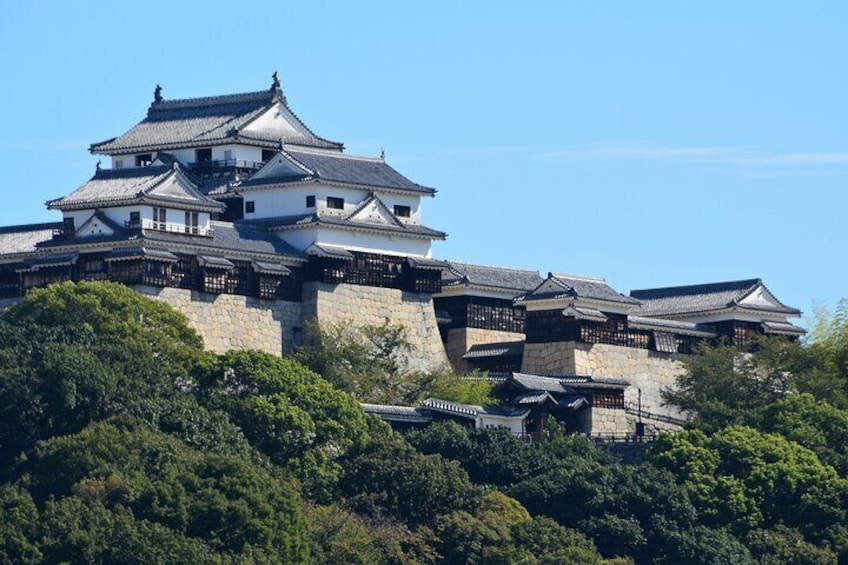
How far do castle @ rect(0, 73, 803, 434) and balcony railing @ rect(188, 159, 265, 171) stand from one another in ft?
0.17

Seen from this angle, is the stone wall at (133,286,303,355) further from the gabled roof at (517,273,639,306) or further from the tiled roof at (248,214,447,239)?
the gabled roof at (517,273,639,306)

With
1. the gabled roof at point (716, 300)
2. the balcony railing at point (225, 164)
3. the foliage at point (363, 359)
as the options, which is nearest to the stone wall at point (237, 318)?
the foliage at point (363, 359)

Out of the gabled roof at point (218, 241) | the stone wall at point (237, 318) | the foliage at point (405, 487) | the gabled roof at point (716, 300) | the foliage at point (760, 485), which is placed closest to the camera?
the foliage at point (405, 487)

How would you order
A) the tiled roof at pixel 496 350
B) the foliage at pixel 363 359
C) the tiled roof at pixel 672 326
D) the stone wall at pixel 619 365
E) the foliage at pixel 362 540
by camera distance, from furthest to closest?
the tiled roof at pixel 672 326
the tiled roof at pixel 496 350
the stone wall at pixel 619 365
the foliage at pixel 363 359
the foliage at pixel 362 540

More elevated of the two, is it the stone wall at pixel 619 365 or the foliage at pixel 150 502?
the stone wall at pixel 619 365

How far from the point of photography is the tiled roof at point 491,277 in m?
78.2

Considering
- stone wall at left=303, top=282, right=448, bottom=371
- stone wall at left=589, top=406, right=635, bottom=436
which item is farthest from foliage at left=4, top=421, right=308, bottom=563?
stone wall at left=589, top=406, right=635, bottom=436

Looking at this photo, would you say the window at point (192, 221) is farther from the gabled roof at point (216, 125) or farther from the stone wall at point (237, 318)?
the gabled roof at point (216, 125)

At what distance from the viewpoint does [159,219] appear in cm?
7188

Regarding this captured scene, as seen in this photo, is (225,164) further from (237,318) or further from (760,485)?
(760,485)

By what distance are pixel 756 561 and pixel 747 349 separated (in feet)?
50.3

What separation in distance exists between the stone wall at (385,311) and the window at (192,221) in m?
3.28

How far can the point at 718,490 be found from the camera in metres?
67.2

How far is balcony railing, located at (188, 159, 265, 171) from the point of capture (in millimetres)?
78062
